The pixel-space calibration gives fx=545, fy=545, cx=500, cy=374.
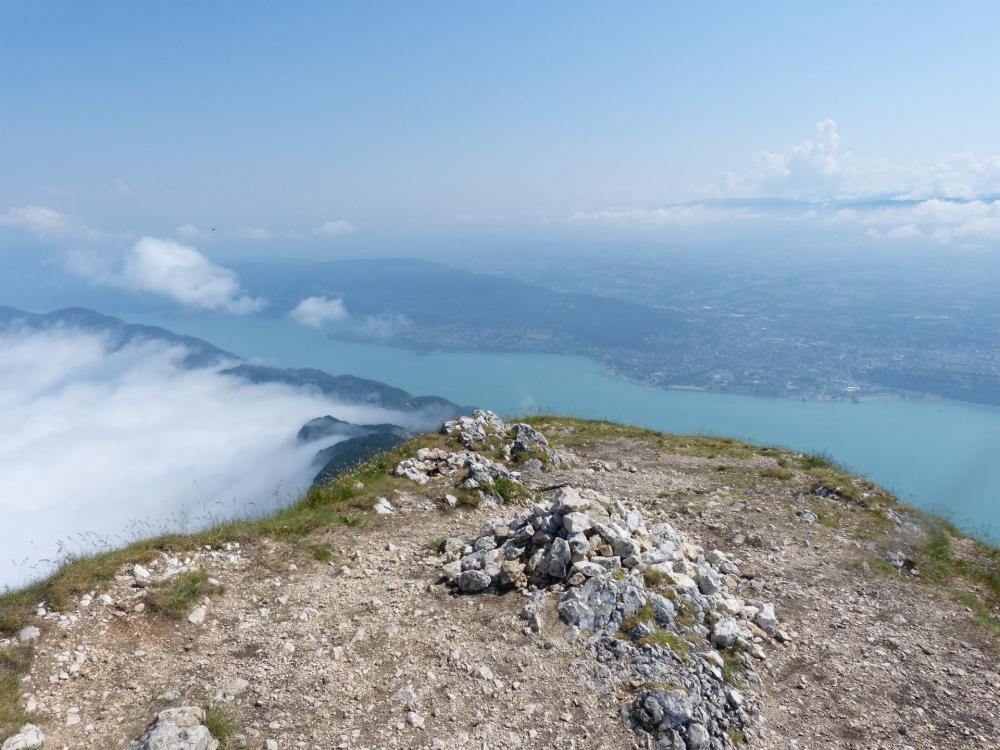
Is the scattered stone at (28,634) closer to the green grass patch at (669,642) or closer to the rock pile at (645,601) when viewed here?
the rock pile at (645,601)

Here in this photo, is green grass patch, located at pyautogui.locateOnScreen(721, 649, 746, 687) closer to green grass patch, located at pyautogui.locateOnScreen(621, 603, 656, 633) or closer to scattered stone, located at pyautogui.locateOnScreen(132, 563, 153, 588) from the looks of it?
green grass patch, located at pyautogui.locateOnScreen(621, 603, 656, 633)

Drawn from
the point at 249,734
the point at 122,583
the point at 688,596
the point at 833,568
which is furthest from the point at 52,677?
the point at 833,568

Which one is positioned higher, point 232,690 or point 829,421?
point 232,690

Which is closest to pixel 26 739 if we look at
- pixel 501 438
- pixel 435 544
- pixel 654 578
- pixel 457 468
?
pixel 435 544

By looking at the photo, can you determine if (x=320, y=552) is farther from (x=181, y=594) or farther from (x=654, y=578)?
(x=654, y=578)

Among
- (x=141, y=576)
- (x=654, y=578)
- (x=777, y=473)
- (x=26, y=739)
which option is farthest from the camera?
(x=777, y=473)

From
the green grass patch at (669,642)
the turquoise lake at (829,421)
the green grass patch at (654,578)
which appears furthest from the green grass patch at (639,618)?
the turquoise lake at (829,421)
